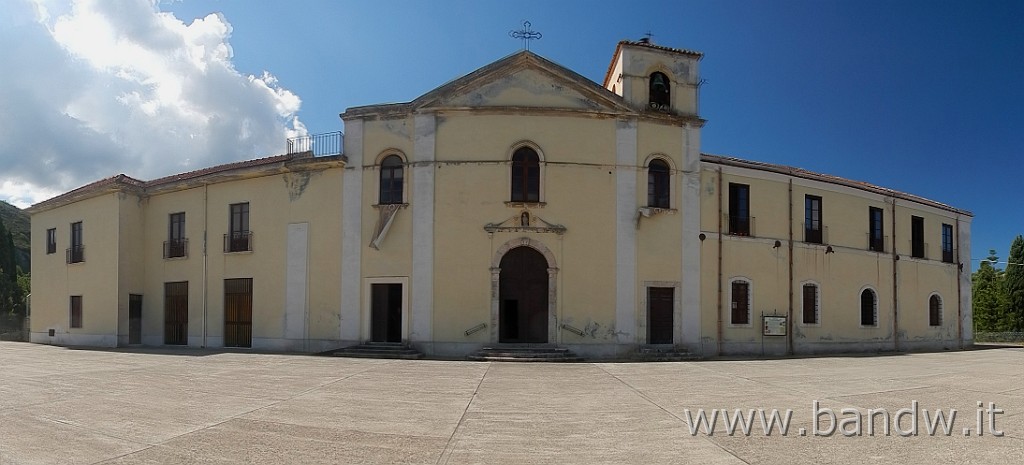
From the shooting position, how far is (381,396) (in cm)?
1077

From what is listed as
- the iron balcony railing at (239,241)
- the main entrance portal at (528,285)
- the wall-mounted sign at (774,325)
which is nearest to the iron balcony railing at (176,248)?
the iron balcony railing at (239,241)

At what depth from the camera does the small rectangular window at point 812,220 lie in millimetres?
23969

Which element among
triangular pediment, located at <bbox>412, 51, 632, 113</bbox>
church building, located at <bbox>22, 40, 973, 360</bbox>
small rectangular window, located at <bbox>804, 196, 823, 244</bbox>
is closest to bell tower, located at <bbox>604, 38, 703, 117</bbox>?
church building, located at <bbox>22, 40, 973, 360</bbox>

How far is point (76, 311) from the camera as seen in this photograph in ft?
87.2

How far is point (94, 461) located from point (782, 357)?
20283 mm

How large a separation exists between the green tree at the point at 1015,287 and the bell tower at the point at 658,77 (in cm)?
4216

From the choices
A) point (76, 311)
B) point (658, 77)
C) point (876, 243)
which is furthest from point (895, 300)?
point (76, 311)

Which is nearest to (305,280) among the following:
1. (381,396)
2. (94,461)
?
(381,396)

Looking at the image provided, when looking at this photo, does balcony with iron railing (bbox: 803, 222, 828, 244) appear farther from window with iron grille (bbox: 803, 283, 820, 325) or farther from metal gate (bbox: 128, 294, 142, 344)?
metal gate (bbox: 128, 294, 142, 344)

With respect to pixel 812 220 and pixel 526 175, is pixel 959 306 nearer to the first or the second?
pixel 812 220

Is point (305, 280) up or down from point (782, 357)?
up

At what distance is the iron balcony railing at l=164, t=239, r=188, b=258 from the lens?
24344 millimetres

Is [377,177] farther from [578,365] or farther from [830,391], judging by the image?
[830,391]

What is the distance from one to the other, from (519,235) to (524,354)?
393 cm
